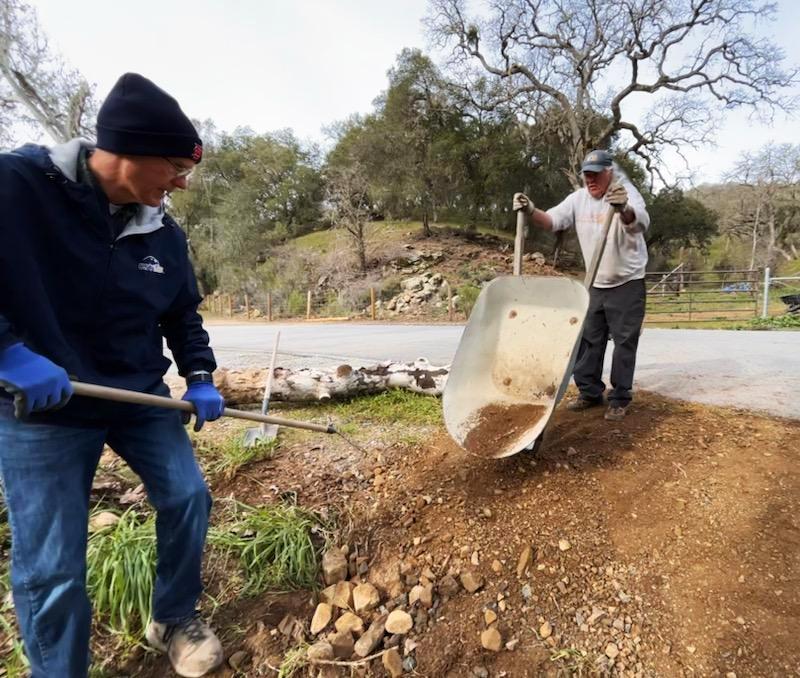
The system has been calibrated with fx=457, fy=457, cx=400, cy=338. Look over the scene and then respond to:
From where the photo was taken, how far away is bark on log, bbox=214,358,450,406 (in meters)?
3.42

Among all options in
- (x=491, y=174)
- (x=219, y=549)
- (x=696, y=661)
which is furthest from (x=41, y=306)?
(x=491, y=174)

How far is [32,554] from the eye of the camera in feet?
Result: 3.77

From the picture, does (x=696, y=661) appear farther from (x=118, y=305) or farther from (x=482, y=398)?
(x=118, y=305)

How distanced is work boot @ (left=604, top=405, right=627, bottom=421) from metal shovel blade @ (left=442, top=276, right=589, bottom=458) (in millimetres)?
581

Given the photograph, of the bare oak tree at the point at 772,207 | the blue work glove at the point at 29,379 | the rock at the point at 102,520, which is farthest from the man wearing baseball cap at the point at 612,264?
the bare oak tree at the point at 772,207

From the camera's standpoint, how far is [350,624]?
155 centimetres

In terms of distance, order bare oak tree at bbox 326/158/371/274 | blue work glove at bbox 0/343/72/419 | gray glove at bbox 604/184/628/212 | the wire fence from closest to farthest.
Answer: blue work glove at bbox 0/343/72/419 < gray glove at bbox 604/184/628/212 < the wire fence < bare oak tree at bbox 326/158/371/274

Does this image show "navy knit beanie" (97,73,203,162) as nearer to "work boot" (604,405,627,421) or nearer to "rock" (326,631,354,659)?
"rock" (326,631,354,659)

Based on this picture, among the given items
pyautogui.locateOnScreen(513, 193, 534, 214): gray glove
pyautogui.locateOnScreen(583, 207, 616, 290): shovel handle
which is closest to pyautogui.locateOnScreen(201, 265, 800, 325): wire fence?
pyautogui.locateOnScreen(583, 207, 616, 290): shovel handle

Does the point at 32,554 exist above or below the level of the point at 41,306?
below

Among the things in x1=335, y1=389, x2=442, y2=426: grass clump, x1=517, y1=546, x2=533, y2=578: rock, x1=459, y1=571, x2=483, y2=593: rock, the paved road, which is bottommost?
x1=459, y1=571, x2=483, y2=593: rock

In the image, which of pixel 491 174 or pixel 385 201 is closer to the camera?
pixel 491 174

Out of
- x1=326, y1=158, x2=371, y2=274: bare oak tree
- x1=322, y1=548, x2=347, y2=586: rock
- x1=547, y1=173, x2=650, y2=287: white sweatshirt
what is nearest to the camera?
x1=322, y1=548, x2=347, y2=586: rock

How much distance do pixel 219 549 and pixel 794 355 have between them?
551cm
